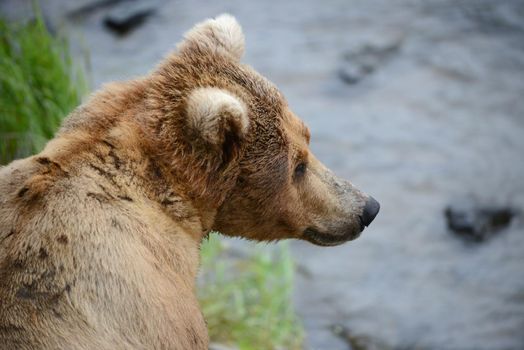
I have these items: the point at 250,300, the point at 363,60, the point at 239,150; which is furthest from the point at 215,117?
the point at 363,60

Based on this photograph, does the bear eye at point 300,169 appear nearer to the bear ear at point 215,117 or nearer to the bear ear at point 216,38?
the bear ear at point 215,117

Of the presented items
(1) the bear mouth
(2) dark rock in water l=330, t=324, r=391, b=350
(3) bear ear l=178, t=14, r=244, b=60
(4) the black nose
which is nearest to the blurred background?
(2) dark rock in water l=330, t=324, r=391, b=350

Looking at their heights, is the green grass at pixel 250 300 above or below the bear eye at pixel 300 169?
below

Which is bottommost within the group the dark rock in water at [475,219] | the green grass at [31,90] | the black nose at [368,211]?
the dark rock in water at [475,219]

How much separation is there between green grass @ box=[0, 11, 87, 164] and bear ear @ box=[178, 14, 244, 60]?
247 cm

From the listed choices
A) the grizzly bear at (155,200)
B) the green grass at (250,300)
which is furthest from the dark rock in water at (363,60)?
the grizzly bear at (155,200)

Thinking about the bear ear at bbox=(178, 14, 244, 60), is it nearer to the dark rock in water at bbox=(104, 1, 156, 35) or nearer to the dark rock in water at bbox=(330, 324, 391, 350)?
the dark rock in water at bbox=(330, 324, 391, 350)

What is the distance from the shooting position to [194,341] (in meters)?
2.87

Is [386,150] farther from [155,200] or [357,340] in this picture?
[155,200]

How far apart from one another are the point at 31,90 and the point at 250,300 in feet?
7.94

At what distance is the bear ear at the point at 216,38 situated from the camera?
3.41 m

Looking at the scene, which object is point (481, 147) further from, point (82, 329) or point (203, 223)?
point (82, 329)

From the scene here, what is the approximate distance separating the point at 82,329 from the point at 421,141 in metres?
6.02

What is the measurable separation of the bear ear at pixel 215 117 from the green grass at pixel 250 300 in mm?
2390
